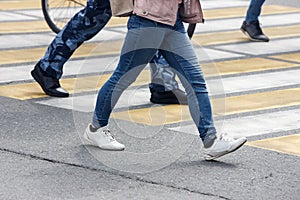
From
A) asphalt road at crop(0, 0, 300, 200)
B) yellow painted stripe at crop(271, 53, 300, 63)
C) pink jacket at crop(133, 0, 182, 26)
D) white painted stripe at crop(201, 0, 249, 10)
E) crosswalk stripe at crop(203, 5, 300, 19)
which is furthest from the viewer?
white painted stripe at crop(201, 0, 249, 10)

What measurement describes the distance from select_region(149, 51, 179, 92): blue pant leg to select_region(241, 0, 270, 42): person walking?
3341 millimetres

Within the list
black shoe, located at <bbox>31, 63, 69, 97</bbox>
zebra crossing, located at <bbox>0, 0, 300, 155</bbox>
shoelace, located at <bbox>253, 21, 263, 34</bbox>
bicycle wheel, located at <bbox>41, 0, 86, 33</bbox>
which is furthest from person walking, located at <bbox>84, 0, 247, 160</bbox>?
shoelace, located at <bbox>253, 21, 263, 34</bbox>

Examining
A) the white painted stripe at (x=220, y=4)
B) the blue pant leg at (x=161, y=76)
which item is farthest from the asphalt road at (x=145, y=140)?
the white painted stripe at (x=220, y=4)

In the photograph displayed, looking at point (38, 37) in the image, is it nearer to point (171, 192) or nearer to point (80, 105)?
A: point (80, 105)

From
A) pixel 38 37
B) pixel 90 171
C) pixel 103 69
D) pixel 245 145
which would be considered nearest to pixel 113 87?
pixel 90 171

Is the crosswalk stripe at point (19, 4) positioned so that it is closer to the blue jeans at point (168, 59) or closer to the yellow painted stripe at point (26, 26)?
the yellow painted stripe at point (26, 26)

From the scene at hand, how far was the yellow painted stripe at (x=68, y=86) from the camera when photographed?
802cm

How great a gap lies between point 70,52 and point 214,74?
4.65ft

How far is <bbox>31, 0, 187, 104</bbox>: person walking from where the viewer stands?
8156 millimetres

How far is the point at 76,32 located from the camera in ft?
27.2

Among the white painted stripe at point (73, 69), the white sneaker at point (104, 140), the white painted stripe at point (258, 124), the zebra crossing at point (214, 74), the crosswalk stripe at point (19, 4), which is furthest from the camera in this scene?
the crosswalk stripe at point (19, 4)

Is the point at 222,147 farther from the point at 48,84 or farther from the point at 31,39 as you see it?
the point at 31,39

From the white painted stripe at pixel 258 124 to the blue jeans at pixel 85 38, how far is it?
699 millimetres

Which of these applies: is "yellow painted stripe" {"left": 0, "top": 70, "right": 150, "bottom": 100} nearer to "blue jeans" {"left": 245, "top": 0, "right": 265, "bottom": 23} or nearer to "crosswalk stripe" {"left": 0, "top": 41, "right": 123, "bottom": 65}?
"crosswalk stripe" {"left": 0, "top": 41, "right": 123, "bottom": 65}
